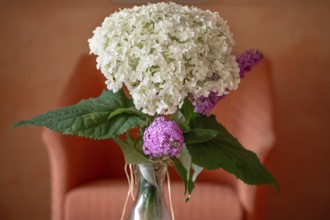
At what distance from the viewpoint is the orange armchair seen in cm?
152

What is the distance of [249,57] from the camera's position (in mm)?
781

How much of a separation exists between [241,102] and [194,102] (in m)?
1.06

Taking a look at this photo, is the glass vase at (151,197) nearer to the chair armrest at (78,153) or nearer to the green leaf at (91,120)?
the green leaf at (91,120)

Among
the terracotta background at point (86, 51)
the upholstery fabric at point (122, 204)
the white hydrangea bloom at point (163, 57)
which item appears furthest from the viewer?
the terracotta background at point (86, 51)

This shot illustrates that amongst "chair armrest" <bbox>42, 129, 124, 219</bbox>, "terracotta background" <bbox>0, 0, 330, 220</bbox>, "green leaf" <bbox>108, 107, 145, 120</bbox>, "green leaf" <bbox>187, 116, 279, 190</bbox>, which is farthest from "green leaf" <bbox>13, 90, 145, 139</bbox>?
"terracotta background" <bbox>0, 0, 330, 220</bbox>

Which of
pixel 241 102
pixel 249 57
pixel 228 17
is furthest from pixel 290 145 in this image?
pixel 249 57

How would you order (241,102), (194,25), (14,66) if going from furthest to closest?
(14,66) → (241,102) → (194,25)

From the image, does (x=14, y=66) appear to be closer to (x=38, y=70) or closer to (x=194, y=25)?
(x=38, y=70)

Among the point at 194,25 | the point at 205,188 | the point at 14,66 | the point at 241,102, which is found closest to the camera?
the point at 194,25

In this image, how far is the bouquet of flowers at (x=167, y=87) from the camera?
666 mm

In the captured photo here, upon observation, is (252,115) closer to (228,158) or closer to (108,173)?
(108,173)

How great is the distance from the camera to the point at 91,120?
2.43ft

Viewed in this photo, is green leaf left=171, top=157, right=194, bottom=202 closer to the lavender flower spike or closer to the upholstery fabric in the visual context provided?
the lavender flower spike

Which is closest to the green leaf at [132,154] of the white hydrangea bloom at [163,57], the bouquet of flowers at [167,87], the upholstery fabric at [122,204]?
the bouquet of flowers at [167,87]
